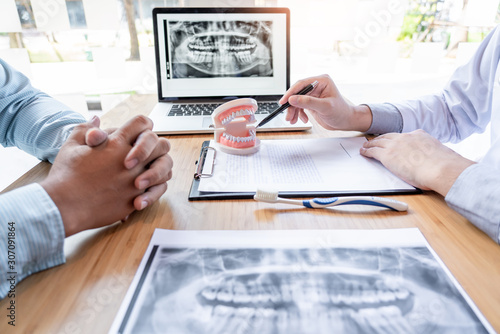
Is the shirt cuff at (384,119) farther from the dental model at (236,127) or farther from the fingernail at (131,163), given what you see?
the fingernail at (131,163)

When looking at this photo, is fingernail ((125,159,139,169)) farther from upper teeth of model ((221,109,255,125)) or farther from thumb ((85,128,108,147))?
upper teeth of model ((221,109,255,125))

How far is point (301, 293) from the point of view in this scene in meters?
0.39

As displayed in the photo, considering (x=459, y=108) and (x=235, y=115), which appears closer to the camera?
(x=235, y=115)

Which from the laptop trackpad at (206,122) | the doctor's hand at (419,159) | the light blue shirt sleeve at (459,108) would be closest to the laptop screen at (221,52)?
the laptop trackpad at (206,122)

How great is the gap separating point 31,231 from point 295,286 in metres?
0.36

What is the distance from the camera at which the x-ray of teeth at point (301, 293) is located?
358mm

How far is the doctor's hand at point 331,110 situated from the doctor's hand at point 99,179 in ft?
1.35

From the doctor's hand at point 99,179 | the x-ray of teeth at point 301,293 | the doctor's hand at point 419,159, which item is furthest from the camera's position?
the doctor's hand at point 419,159

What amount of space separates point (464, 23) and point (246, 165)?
6.33 feet

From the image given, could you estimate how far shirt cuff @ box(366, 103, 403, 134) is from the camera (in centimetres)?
89

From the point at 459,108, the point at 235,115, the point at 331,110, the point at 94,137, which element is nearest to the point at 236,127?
the point at 235,115

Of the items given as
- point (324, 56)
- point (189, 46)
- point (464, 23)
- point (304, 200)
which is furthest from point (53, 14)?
point (464, 23)

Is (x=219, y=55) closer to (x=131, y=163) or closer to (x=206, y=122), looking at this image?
(x=206, y=122)

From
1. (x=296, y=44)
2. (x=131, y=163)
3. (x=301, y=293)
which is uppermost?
(x=296, y=44)
